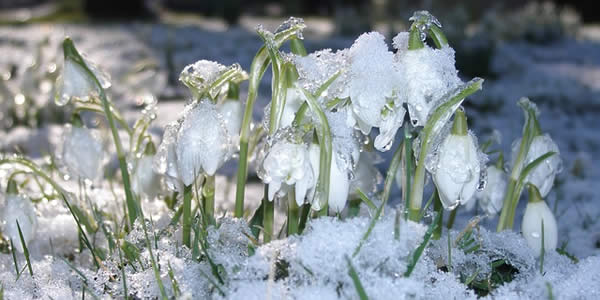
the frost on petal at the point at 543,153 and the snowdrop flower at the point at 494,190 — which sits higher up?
the frost on petal at the point at 543,153

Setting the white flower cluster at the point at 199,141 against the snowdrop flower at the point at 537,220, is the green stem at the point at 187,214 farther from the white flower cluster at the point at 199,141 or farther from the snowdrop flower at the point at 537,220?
the snowdrop flower at the point at 537,220

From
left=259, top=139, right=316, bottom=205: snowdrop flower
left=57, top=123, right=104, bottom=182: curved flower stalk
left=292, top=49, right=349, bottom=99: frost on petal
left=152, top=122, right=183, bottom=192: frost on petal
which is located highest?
left=292, top=49, right=349, bottom=99: frost on petal

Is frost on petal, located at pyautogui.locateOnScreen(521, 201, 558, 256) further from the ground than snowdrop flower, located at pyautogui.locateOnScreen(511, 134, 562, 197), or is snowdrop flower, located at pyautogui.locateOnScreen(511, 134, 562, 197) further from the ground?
snowdrop flower, located at pyautogui.locateOnScreen(511, 134, 562, 197)

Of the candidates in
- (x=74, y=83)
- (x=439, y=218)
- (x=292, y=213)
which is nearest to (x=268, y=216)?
(x=292, y=213)

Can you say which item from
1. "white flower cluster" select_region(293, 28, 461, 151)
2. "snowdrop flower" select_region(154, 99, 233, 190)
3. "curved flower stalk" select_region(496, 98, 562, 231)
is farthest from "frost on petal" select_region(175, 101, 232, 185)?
"curved flower stalk" select_region(496, 98, 562, 231)

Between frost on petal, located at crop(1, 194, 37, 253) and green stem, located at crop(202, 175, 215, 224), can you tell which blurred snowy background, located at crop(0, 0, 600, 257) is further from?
green stem, located at crop(202, 175, 215, 224)

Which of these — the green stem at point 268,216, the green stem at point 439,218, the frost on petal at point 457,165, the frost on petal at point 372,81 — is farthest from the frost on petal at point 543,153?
the green stem at point 268,216
